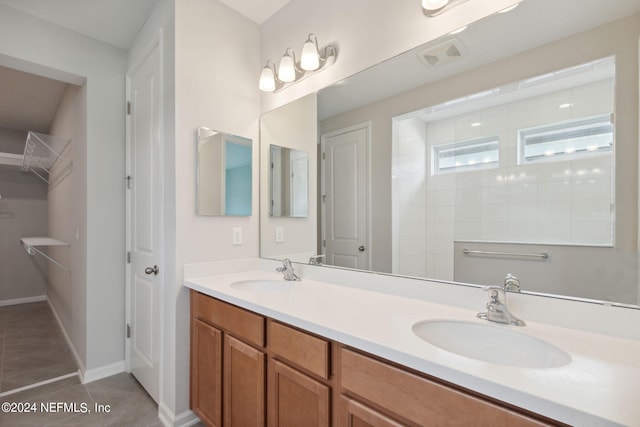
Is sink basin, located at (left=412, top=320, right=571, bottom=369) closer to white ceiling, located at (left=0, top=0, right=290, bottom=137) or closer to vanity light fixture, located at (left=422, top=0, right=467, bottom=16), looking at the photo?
vanity light fixture, located at (left=422, top=0, right=467, bottom=16)

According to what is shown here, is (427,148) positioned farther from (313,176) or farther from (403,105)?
(313,176)

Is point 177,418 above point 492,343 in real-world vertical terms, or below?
below

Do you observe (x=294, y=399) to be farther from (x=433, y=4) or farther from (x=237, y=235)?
→ (x=433, y=4)

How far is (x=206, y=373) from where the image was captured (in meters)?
1.63

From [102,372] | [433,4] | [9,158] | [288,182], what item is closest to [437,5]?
[433,4]

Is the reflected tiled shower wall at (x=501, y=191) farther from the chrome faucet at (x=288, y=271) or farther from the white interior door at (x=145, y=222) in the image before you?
the white interior door at (x=145, y=222)

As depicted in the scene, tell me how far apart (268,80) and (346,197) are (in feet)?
3.14

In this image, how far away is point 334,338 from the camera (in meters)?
0.97

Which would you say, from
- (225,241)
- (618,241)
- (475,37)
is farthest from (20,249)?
(618,241)

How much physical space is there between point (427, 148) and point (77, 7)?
241 cm

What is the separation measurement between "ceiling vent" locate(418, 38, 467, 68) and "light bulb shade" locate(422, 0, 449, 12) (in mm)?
133

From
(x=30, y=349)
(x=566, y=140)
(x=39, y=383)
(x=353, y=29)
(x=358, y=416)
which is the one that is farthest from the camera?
(x=30, y=349)

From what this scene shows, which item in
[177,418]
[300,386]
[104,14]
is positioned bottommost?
[177,418]

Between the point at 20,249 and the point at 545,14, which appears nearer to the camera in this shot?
the point at 545,14
